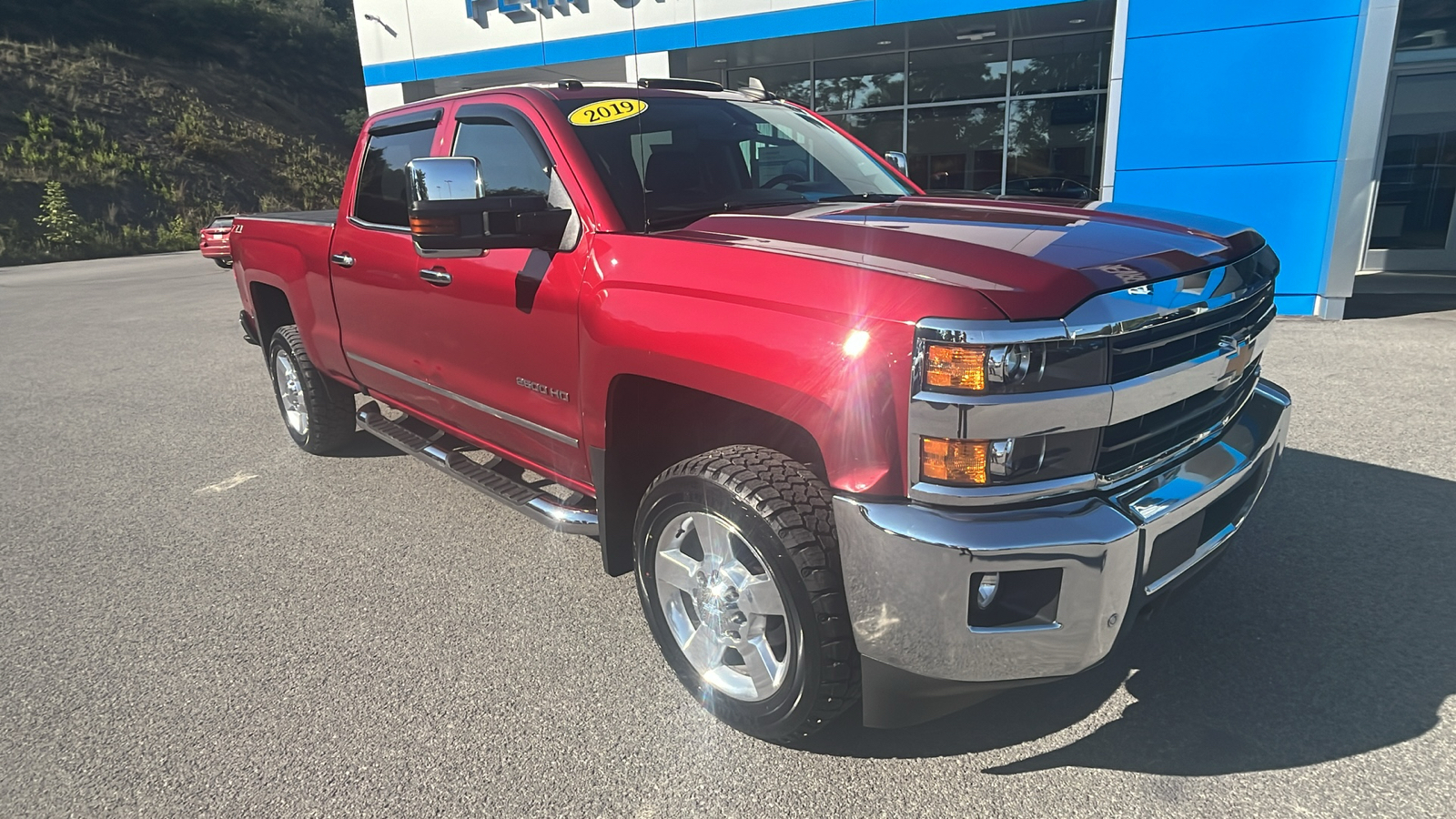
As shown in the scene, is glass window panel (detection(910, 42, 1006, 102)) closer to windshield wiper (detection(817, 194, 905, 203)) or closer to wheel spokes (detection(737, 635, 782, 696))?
windshield wiper (detection(817, 194, 905, 203))

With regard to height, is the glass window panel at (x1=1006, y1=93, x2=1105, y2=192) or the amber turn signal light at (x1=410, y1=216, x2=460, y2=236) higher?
the glass window panel at (x1=1006, y1=93, x2=1105, y2=192)

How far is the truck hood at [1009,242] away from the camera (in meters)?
1.92

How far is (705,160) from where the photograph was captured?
314 centimetres

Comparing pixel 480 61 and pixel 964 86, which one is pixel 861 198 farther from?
pixel 480 61

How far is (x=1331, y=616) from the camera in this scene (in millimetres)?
2934

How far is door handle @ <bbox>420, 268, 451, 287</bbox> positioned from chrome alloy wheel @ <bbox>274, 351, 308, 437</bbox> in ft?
6.78

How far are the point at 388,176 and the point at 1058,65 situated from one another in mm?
10980

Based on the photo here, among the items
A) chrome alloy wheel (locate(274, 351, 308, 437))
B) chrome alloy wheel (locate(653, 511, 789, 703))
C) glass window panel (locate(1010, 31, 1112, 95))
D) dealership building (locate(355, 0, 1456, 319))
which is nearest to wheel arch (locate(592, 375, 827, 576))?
chrome alloy wheel (locate(653, 511, 789, 703))

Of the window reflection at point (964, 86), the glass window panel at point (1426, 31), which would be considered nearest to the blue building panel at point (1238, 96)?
the window reflection at point (964, 86)

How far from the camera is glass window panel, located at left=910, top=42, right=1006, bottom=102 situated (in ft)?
40.5

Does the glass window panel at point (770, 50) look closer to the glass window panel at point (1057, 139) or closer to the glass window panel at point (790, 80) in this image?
the glass window panel at point (790, 80)

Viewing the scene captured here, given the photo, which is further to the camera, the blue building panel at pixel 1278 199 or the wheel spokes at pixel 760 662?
the blue building panel at pixel 1278 199

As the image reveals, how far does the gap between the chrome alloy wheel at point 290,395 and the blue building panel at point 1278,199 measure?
8305 mm

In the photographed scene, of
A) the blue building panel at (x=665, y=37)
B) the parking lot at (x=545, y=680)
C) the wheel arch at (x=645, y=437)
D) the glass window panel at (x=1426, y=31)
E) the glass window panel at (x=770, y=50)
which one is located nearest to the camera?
the parking lot at (x=545, y=680)
